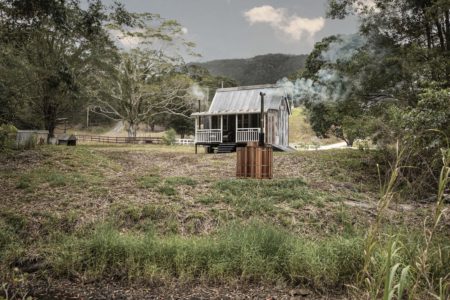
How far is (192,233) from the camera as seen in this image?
7770mm

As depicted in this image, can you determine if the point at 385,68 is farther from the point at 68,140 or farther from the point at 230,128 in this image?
the point at 68,140

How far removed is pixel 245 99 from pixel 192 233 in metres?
18.0

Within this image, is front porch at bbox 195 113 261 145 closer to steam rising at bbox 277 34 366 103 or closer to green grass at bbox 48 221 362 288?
steam rising at bbox 277 34 366 103

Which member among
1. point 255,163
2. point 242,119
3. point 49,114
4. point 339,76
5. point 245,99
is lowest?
point 255,163

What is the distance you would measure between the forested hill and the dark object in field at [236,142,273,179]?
67369mm

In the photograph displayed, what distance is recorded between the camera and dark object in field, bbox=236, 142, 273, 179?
38.9 ft

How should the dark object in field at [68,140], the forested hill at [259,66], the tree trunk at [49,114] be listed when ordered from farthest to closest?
the forested hill at [259,66] < the tree trunk at [49,114] < the dark object in field at [68,140]

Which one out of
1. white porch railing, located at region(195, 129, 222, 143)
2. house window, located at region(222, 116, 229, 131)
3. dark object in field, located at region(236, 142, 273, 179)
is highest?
house window, located at region(222, 116, 229, 131)

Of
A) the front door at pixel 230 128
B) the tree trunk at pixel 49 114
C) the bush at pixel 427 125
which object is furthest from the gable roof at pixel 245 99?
the bush at pixel 427 125

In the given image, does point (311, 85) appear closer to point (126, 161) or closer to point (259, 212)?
point (126, 161)

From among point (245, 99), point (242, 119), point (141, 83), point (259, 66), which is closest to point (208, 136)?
point (242, 119)

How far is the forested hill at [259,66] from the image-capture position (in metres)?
81.0

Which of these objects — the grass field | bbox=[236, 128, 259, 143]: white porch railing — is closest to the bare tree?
bbox=[236, 128, 259, 143]: white porch railing

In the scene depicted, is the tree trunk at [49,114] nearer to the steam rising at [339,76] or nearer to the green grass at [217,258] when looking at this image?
the steam rising at [339,76]
